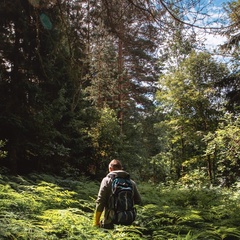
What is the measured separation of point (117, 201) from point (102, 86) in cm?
1450

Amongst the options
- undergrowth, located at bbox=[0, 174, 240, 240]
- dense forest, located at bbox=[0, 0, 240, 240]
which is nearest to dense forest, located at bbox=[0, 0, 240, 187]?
dense forest, located at bbox=[0, 0, 240, 240]

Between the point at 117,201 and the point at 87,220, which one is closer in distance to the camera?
the point at 117,201

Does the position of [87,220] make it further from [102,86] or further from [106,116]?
[102,86]

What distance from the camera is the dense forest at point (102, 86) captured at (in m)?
4.63

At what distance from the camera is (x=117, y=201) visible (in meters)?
4.14

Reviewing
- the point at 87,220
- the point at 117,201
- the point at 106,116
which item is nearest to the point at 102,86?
the point at 106,116

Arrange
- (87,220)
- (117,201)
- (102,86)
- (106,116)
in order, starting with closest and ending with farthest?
1. (117,201)
2. (87,220)
3. (106,116)
4. (102,86)


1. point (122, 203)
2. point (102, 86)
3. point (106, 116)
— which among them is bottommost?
point (122, 203)

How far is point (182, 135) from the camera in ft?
58.4

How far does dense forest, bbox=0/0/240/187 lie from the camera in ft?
15.2

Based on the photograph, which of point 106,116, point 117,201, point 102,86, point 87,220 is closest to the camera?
point 117,201

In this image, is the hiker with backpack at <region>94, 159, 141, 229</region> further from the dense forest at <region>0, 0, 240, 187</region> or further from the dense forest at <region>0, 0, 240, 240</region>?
the dense forest at <region>0, 0, 240, 187</region>

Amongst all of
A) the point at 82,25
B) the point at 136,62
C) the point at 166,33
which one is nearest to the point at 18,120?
the point at 82,25

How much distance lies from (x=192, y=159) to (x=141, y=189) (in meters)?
7.89
